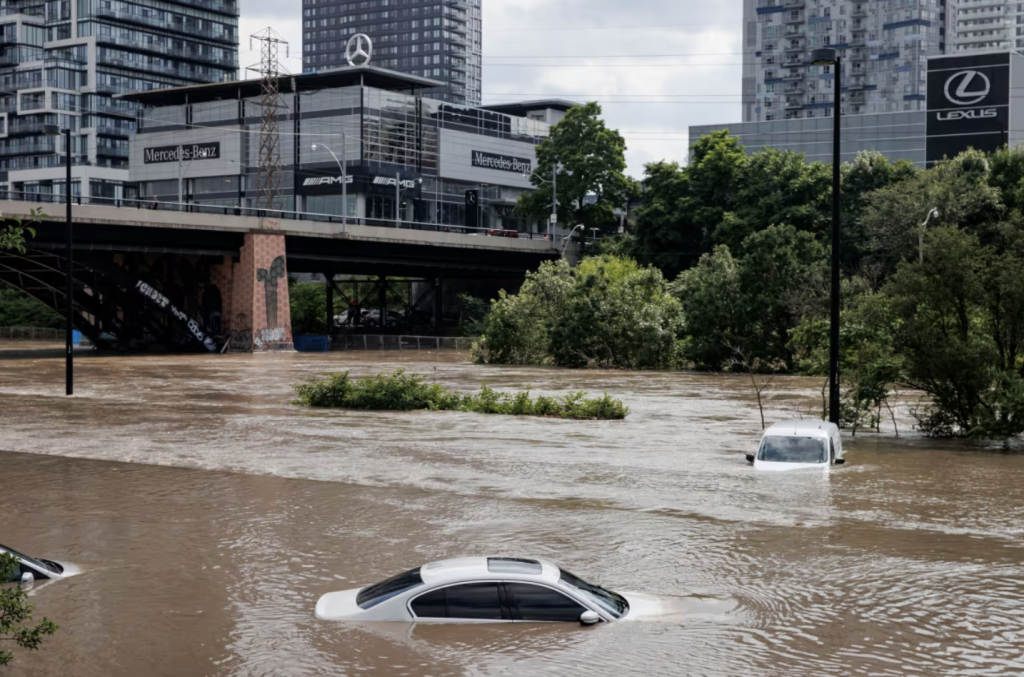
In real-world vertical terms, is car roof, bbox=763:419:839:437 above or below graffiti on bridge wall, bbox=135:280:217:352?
below

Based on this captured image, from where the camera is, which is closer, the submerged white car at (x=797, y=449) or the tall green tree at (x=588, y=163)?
the submerged white car at (x=797, y=449)

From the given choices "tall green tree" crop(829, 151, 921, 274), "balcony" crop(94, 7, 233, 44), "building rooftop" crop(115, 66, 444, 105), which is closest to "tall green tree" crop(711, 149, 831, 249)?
"tall green tree" crop(829, 151, 921, 274)

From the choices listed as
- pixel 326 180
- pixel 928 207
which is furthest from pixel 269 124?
pixel 928 207

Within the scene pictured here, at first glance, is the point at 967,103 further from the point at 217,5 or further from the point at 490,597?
the point at 490,597

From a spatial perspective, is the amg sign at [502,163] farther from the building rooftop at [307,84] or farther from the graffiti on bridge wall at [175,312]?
the graffiti on bridge wall at [175,312]

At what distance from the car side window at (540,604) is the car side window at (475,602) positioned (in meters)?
0.15

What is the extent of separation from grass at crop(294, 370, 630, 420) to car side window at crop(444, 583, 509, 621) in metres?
22.1

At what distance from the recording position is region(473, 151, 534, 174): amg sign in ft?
426

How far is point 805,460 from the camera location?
2258 cm

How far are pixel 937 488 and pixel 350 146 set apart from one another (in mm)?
99571

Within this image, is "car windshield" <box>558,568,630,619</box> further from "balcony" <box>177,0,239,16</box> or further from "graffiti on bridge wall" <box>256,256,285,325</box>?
"balcony" <box>177,0,239,16</box>

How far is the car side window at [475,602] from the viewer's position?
11.9 m

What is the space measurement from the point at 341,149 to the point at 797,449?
321 feet

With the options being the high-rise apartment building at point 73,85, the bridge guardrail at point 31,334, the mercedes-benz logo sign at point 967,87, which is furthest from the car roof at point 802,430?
the high-rise apartment building at point 73,85
